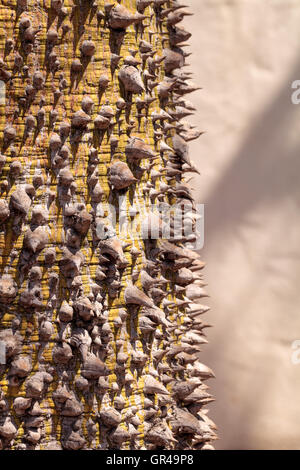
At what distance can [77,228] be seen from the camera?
413 millimetres

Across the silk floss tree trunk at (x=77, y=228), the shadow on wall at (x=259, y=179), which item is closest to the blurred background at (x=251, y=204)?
the shadow on wall at (x=259, y=179)

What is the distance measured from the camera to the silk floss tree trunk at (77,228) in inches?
16.0

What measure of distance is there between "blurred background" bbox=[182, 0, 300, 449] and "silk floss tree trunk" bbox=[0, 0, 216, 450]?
420mm

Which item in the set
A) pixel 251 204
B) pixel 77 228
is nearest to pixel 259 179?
pixel 251 204

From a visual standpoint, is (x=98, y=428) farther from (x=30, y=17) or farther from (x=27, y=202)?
(x=30, y=17)

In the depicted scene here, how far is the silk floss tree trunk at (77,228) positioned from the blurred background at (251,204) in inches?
16.5

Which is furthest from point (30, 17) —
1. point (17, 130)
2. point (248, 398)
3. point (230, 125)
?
point (248, 398)

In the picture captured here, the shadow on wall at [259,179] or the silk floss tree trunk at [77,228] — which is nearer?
the silk floss tree trunk at [77,228]

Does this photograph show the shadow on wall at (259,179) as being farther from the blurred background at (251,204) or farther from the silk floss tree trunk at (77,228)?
the silk floss tree trunk at (77,228)

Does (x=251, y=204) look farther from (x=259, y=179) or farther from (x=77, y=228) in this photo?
(x=77, y=228)

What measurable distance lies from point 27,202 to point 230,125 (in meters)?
0.51

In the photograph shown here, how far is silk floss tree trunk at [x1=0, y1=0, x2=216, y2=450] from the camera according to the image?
406 mm

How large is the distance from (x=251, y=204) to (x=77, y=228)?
478 millimetres
